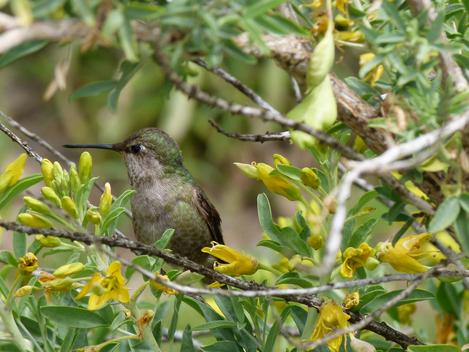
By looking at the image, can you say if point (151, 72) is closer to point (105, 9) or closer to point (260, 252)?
point (260, 252)

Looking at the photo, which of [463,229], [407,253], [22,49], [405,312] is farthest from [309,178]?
[405,312]

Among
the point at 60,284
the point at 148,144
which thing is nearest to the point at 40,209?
the point at 60,284

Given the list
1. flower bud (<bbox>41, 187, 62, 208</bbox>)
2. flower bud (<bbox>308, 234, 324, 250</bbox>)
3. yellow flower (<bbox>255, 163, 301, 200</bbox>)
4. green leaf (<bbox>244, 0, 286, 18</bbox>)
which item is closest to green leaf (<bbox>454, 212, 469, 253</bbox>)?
flower bud (<bbox>308, 234, 324, 250</bbox>)

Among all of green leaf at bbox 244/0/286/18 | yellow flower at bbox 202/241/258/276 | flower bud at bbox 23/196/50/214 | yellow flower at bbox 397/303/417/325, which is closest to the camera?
green leaf at bbox 244/0/286/18

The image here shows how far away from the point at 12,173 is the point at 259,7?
2.65ft

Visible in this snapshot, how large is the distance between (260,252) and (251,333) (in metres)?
4.08

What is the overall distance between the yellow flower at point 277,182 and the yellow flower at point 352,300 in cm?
28

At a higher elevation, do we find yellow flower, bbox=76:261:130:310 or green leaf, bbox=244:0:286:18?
green leaf, bbox=244:0:286:18

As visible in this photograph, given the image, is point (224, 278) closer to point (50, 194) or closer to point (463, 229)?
point (50, 194)

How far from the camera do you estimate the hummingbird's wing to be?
148 inches

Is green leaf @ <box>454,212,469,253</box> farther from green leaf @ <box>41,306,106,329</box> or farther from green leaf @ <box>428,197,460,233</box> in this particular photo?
green leaf @ <box>41,306,106,329</box>

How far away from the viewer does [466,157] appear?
179cm

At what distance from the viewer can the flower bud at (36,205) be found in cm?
196

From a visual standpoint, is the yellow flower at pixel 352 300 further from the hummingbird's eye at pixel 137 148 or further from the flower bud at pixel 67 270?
the hummingbird's eye at pixel 137 148
